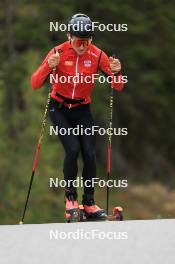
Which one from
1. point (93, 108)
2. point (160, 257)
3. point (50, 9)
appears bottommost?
point (160, 257)

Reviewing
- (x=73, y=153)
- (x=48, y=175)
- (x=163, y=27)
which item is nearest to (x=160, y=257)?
(x=73, y=153)

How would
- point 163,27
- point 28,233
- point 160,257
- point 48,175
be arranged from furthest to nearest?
1. point 163,27
2. point 48,175
3. point 28,233
4. point 160,257

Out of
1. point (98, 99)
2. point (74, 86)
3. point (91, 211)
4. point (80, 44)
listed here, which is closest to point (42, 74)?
point (74, 86)

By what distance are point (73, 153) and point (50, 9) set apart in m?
26.3

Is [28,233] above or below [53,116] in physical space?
below

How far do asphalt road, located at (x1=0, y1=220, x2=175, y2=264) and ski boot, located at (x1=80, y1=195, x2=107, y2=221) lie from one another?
5.26ft

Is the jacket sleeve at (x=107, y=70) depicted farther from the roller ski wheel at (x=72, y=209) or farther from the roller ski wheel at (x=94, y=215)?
the roller ski wheel at (x=94, y=215)

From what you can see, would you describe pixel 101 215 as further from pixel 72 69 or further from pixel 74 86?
pixel 72 69

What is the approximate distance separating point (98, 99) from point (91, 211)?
Answer: 26594 mm

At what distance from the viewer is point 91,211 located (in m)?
9.75

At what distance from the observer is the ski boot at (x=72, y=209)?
9344mm

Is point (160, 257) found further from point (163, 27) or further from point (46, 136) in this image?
point (163, 27)

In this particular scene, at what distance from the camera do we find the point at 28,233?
750 cm

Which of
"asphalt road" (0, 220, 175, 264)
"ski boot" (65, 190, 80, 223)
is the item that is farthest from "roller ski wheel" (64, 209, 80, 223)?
"asphalt road" (0, 220, 175, 264)
